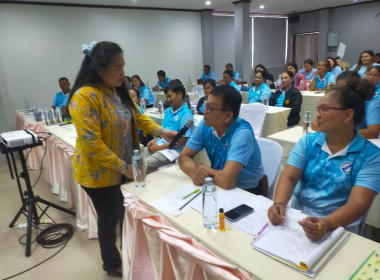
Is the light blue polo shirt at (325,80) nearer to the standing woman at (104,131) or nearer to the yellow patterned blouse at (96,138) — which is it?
the standing woman at (104,131)

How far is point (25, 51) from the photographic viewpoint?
5824 millimetres

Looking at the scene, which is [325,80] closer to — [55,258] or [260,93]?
[260,93]

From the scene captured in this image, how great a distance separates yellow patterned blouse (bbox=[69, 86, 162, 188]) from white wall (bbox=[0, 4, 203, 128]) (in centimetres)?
529

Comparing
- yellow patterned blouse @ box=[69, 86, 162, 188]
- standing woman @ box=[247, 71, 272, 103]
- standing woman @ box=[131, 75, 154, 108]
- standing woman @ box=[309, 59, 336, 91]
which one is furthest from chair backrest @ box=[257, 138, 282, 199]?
standing woman @ box=[309, 59, 336, 91]

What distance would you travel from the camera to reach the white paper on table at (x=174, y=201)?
1229 millimetres

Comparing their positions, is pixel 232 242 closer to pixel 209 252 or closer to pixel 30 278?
pixel 209 252

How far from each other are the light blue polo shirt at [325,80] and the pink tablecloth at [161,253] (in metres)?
5.16

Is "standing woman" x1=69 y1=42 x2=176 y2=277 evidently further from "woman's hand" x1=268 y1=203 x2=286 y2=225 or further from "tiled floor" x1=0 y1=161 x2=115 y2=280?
"woman's hand" x1=268 y1=203 x2=286 y2=225

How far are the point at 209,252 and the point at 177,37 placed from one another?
7.97 meters

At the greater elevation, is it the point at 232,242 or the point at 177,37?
the point at 177,37

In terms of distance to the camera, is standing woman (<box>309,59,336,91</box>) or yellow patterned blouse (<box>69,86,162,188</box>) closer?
yellow patterned blouse (<box>69,86,162,188</box>)

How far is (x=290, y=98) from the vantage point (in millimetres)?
3949

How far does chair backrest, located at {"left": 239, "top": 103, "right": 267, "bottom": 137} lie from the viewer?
10.0ft

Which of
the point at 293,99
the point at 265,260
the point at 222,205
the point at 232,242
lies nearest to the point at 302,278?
the point at 265,260
